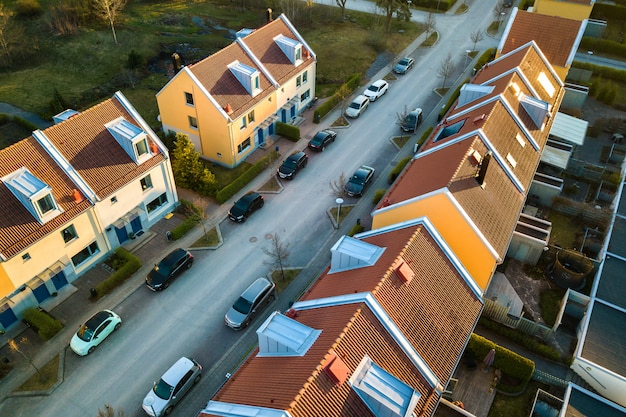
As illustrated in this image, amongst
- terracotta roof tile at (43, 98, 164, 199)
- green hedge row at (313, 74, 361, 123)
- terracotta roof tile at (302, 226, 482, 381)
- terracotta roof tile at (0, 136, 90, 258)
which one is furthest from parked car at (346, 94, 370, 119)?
terracotta roof tile at (0, 136, 90, 258)

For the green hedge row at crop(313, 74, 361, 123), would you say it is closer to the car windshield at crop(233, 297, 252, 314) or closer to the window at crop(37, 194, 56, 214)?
the car windshield at crop(233, 297, 252, 314)

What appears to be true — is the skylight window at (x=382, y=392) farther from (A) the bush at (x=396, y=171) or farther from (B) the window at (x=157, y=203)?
(A) the bush at (x=396, y=171)

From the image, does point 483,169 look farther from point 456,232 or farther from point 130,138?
point 130,138

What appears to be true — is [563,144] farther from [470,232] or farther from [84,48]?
[84,48]

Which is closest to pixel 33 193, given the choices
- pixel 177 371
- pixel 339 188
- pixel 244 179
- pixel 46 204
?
pixel 46 204

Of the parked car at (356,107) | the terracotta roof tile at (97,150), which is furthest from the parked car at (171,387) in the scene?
the parked car at (356,107)

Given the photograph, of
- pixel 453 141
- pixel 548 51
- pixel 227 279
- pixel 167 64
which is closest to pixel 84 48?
pixel 167 64
